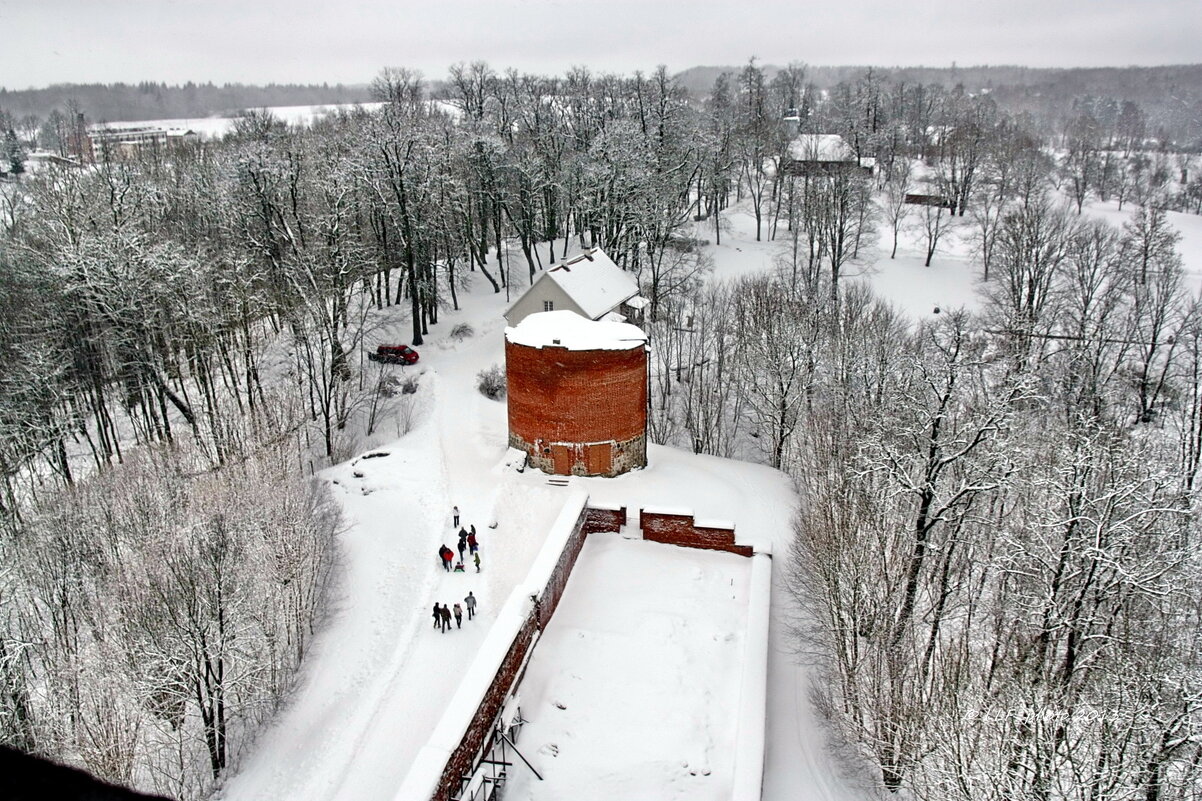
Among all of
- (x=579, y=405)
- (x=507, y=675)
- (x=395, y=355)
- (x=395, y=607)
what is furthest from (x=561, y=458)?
(x=395, y=355)

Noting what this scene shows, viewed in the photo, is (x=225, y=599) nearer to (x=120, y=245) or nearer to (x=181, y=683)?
(x=181, y=683)

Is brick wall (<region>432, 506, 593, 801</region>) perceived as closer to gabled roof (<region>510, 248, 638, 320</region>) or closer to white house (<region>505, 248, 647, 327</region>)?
white house (<region>505, 248, 647, 327</region>)

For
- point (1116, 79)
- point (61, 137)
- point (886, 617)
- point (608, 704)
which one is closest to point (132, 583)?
point (608, 704)

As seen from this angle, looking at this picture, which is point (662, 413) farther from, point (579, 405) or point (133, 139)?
point (133, 139)

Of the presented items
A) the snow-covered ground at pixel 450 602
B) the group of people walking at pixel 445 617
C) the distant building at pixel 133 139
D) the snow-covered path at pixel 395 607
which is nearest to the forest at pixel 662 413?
the snow-covered ground at pixel 450 602

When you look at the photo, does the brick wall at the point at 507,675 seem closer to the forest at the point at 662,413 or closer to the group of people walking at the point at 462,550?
the forest at the point at 662,413

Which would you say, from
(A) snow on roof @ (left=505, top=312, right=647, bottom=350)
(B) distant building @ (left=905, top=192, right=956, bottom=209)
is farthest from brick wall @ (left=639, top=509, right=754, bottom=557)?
(B) distant building @ (left=905, top=192, right=956, bottom=209)
